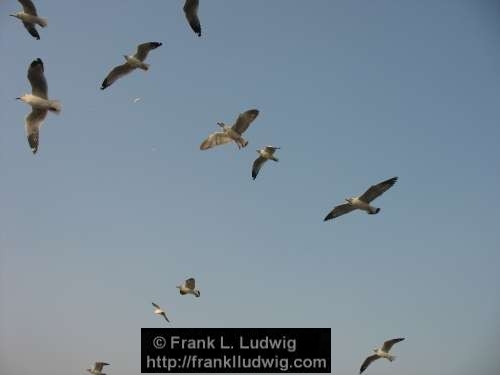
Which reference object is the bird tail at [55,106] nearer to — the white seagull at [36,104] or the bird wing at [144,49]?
the white seagull at [36,104]

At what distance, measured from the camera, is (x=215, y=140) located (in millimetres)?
26266

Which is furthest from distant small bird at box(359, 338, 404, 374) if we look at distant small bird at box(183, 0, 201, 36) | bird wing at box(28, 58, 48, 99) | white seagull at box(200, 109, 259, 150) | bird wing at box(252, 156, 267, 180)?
bird wing at box(28, 58, 48, 99)

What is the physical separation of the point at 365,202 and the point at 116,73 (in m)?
10.9

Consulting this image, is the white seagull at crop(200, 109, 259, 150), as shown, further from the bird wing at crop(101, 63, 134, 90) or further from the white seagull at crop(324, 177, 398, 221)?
the white seagull at crop(324, 177, 398, 221)

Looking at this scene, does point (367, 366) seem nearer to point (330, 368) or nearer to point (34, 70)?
point (330, 368)

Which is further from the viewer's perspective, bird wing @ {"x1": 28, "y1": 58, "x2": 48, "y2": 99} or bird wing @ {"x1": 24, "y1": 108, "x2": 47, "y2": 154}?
bird wing @ {"x1": 24, "y1": 108, "x2": 47, "y2": 154}

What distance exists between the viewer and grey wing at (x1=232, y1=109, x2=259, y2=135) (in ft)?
83.2

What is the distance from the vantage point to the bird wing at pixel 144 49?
24691mm

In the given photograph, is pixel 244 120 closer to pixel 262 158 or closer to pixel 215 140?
pixel 215 140

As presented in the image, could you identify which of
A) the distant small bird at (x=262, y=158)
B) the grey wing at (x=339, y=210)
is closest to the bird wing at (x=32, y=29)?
the distant small bird at (x=262, y=158)

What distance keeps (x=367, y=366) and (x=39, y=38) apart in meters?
19.5

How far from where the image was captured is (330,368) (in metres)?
30.7

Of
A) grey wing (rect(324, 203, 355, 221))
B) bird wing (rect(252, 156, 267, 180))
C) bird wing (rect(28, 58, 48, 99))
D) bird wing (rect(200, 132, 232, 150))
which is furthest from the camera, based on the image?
bird wing (rect(252, 156, 267, 180))

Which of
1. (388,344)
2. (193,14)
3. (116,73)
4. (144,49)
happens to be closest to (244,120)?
(193,14)
